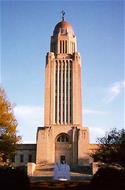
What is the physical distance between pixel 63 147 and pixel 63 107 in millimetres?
6648

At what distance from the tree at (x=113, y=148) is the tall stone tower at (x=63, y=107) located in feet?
46.0

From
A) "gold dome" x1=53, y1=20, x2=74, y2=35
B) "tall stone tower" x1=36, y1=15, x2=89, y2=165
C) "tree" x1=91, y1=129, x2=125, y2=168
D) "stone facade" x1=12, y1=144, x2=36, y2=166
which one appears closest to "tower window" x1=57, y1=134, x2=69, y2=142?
"tall stone tower" x1=36, y1=15, x2=89, y2=165

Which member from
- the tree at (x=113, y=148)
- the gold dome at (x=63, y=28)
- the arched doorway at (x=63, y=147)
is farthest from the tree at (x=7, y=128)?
the gold dome at (x=63, y=28)

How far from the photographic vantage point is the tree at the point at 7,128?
33531 mm

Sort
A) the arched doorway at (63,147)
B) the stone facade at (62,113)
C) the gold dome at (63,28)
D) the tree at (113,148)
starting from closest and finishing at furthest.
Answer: the tree at (113,148)
the stone facade at (62,113)
the arched doorway at (63,147)
the gold dome at (63,28)

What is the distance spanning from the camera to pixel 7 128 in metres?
33.8

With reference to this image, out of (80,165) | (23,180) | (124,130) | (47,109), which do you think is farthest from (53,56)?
(23,180)

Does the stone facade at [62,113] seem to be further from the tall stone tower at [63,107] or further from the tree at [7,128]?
the tree at [7,128]

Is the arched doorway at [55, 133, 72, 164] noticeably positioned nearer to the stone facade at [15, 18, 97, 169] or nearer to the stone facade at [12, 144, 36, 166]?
the stone facade at [15, 18, 97, 169]

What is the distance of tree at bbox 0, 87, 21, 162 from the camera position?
33531 millimetres

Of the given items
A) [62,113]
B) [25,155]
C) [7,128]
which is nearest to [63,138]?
[62,113]

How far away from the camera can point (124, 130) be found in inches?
1953

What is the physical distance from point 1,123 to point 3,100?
85.4 inches

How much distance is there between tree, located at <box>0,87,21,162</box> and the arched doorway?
1268 inches
